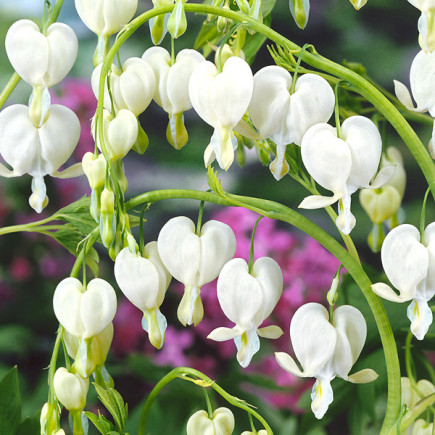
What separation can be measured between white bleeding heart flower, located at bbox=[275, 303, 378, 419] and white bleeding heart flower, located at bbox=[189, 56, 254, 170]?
22 cm

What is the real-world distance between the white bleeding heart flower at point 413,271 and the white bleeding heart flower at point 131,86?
0.34 meters

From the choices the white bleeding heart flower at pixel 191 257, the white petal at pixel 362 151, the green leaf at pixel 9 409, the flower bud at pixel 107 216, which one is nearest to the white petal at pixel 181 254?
the white bleeding heart flower at pixel 191 257

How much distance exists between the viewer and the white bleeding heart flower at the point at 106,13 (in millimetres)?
843

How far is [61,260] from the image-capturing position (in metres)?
1.46

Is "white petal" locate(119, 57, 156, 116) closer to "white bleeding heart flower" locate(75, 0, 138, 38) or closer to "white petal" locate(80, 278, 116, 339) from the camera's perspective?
"white bleeding heart flower" locate(75, 0, 138, 38)

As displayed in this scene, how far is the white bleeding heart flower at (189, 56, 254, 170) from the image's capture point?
30.8 inches

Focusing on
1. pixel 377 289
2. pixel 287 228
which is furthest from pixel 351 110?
pixel 377 289

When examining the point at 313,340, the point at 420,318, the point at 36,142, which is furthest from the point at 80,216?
the point at 420,318

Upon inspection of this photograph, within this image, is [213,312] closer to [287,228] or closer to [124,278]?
[287,228]

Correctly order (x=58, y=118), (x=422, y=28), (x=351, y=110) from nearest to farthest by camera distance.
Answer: (x=422, y=28) < (x=58, y=118) < (x=351, y=110)

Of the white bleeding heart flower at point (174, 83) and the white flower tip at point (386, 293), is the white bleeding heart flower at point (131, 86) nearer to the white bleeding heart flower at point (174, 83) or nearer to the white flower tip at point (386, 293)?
the white bleeding heart flower at point (174, 83)

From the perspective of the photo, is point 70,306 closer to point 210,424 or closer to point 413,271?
point 210,424

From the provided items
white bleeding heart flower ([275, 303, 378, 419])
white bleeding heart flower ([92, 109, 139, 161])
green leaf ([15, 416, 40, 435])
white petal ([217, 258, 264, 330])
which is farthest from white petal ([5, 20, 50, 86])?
green leaf ([15, 416, 40, 435])

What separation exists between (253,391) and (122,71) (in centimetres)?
79
